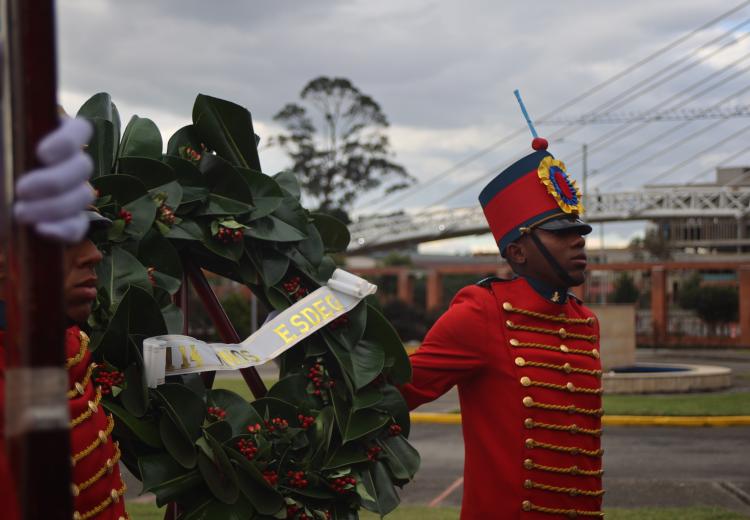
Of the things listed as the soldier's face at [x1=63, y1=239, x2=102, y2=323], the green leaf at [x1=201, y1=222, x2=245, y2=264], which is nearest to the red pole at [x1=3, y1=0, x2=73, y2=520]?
the soldier's face at [x1=63, y1=239, x2=102, y2=323]

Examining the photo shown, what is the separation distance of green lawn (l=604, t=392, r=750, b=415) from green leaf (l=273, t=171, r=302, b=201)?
10069 mm

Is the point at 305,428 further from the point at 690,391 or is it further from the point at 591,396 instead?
the point at 690,391

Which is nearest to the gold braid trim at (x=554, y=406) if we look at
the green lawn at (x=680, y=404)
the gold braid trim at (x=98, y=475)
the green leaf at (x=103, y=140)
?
the gold braid trim at (x=98, y=475)

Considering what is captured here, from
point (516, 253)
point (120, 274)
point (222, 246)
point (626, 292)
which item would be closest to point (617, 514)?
point (516, 253)

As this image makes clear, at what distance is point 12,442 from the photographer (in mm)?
1457

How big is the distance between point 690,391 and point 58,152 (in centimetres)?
1583

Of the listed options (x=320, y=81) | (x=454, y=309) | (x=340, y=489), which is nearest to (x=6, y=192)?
(x=340, y=489)

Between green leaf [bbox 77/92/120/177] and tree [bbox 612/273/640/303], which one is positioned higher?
green leaf [bbox 77/92/120/177]

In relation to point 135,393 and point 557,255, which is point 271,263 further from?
point 557,255

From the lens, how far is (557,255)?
377 centimetres

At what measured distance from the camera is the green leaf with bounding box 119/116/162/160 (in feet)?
10.7

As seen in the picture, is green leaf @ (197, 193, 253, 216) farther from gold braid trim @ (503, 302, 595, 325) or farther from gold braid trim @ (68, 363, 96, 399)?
gold braid trim @ (503, 302, 595, 325)

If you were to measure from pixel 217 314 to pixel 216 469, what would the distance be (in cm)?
73

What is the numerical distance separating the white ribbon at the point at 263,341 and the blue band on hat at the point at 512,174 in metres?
0.73
